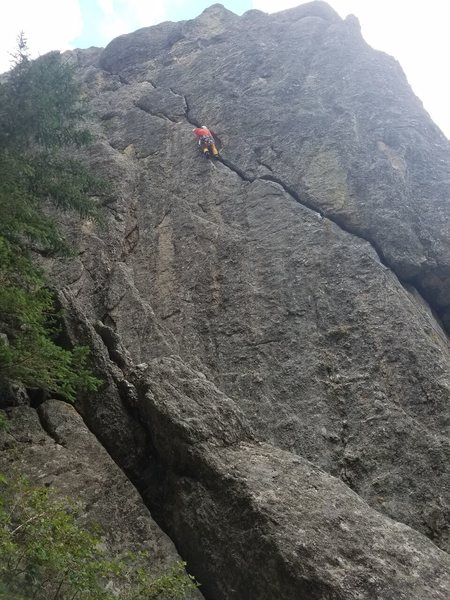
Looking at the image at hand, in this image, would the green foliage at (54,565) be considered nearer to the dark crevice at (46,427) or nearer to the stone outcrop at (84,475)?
the stone outcrop at (84,475)

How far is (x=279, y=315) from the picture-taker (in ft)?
45.5

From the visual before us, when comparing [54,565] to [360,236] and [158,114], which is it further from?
[158,114]

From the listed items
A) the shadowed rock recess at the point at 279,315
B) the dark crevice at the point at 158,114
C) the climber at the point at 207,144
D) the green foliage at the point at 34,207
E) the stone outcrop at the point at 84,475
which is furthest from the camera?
the dark crevice at the point at 158,114

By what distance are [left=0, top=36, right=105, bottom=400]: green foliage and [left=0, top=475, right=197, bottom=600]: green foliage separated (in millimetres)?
2115

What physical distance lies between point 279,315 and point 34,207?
6.21 m

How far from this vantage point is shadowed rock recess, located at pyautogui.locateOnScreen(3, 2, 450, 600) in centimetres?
830

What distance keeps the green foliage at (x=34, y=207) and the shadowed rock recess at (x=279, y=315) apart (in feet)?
4.53

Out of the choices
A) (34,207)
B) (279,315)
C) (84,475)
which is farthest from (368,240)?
(84,475)

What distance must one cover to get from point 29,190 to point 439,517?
1074 cm

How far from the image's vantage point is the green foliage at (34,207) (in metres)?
8.62

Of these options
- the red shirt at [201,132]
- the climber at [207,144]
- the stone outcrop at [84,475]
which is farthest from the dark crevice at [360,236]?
the stone outcrop at [84,475]

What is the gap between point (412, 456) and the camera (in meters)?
10.6

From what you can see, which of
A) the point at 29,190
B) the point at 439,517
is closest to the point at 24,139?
the point at 29,190

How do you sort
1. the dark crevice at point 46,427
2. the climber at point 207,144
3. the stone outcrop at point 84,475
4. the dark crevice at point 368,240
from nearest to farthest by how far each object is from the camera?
the stone outcrop at point 84,475, the dark crevice at point 46,427, the dark crevice at point 368,240, the climber at point 207,144
